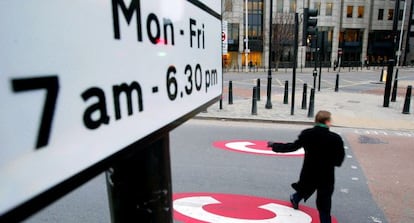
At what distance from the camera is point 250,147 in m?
6.87

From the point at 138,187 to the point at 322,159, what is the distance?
316 cm

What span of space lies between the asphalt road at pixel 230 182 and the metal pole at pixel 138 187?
110 inches

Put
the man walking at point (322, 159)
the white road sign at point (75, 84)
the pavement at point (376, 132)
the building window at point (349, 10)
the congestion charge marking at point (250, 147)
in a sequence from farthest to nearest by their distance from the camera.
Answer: the building window at point (349, 10) < the congestion charge marking at point (250, 147) < the pavement at point (376, 132) < the man walking at point (322, 159) < the white road sign at point (75, 84)

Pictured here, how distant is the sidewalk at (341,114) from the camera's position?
9552mm

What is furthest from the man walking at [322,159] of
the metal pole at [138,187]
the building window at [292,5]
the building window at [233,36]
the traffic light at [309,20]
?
the building window at [292,5]

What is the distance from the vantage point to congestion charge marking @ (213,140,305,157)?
640 centimetres

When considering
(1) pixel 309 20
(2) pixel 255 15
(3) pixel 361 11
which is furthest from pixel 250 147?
(3) pixel 361 11

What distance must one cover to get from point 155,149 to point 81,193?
3990mm

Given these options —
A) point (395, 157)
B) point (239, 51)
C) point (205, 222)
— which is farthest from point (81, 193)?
point (239, 51)

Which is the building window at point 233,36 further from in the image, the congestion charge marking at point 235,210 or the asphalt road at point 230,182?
the congestion charge marking at point 235,210

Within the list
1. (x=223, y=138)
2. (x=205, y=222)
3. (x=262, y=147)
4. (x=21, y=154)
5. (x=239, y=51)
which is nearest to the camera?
(x=21, y=154)

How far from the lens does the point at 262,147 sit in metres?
6.89

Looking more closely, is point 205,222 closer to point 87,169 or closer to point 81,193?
point 81,193

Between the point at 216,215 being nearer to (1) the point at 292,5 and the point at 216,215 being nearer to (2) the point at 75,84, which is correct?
(2) the point at 75,84
